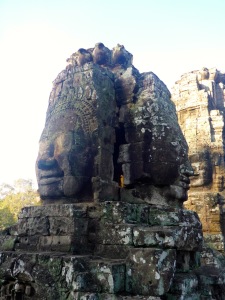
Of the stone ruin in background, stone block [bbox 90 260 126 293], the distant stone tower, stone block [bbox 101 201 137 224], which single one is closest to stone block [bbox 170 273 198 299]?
the stone ruin in background

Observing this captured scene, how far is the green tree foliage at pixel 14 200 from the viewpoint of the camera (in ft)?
82.3

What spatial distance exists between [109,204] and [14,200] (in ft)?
102

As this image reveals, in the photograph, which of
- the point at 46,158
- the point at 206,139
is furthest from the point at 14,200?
the point at 46,158

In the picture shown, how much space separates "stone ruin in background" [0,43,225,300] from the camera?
12.0 ft

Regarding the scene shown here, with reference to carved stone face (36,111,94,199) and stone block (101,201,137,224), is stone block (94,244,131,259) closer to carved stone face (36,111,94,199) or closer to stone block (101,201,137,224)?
stone block (101,201,137,224)

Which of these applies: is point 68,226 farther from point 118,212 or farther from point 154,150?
point 154,150

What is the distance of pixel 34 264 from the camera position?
394cm

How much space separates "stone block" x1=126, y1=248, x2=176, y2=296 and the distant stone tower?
25.0 ft

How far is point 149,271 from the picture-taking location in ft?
11.7

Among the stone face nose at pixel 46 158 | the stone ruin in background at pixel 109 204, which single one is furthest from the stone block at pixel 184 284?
the stone face nose at pixel 46 158

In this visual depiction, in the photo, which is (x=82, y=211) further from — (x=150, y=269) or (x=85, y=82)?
(x=85, y=82)

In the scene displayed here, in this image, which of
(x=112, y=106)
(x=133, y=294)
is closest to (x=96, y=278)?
(x=133, y=294)

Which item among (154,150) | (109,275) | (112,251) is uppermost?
(154,150)

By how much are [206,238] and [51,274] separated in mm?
8025
